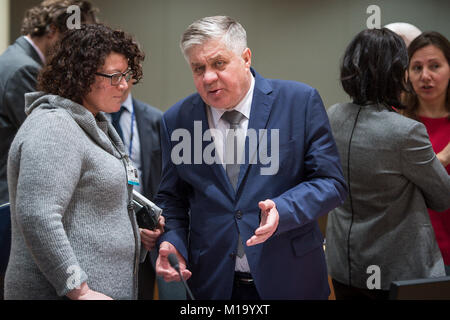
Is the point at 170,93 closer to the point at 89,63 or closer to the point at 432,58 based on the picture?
the point at 432,58

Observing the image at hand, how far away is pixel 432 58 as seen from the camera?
2020 mm

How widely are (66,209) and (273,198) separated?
0.58m

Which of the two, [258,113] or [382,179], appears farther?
[382,179]

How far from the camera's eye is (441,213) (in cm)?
192

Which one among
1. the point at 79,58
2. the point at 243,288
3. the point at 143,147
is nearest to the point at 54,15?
the point at 143,147

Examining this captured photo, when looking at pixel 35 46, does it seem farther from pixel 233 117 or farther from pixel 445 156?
pixel 445 156

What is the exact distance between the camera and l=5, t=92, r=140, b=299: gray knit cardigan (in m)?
1.14

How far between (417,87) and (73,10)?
154 centimetres

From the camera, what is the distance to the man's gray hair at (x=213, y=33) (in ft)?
4.73

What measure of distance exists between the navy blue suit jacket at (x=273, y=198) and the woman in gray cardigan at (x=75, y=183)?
0.76 feet

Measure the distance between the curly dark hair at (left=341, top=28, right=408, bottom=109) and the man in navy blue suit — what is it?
37cm

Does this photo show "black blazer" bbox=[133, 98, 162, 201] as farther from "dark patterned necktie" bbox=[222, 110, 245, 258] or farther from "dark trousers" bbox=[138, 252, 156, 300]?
"dark patterned necktie" bbox=[222, 110, 245, 258]

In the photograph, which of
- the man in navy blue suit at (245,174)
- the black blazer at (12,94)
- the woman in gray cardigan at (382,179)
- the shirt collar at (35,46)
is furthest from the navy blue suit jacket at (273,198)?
the shirt collar at (35,46)
